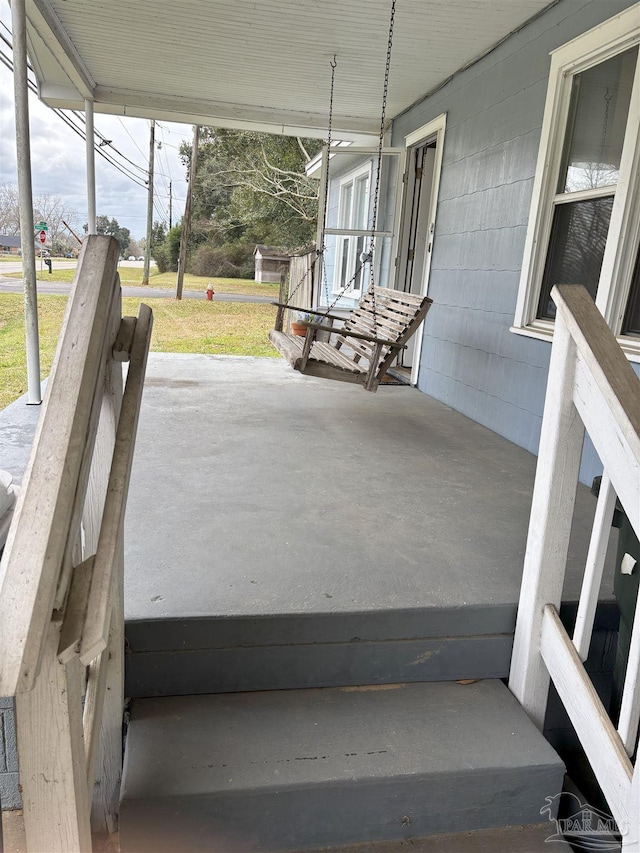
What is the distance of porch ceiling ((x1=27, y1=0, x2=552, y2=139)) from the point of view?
385 cm

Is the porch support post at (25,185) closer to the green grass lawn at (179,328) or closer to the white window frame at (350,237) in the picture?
the white window frame at (350,237)

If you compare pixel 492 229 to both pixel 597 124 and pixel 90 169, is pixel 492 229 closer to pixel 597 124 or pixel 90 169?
pixel 597 124

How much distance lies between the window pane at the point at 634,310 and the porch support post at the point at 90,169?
15.2ft

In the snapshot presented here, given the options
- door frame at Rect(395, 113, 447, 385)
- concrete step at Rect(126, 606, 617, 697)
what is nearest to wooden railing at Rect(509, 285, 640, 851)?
concrete step at Rect(126, 606, 617, 697)

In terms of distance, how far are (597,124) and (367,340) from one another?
64.1 inches

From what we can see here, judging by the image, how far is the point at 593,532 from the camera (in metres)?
1.38

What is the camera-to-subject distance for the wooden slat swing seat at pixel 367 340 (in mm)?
3605

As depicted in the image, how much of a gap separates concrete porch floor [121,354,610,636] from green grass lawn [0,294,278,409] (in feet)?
19.8

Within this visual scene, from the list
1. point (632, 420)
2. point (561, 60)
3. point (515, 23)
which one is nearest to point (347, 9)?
point (515, 23)

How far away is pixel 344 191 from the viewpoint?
348 inches

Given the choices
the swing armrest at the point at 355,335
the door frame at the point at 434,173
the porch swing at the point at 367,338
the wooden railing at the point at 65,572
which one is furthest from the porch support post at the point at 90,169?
the wooden railing at the point at 65,572

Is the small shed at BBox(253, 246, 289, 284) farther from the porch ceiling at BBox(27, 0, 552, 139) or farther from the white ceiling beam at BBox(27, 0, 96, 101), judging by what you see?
the white ceiling beam at BBox(27, 0, 96, 101)

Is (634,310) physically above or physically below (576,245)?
below

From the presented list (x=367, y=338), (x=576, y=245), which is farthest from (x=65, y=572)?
(x=576, y=245)
